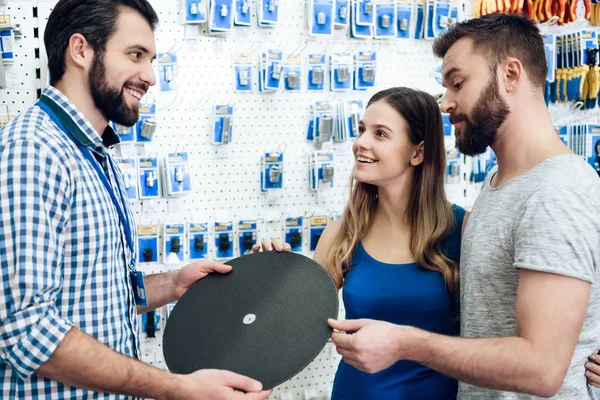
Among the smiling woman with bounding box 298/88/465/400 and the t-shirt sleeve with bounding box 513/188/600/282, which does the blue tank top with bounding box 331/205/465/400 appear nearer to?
the smiling woman with bounding box 298/88/465/400

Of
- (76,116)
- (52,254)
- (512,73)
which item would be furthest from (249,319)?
(512,73)

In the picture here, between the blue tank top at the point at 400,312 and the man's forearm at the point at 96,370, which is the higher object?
the man's forearm at the point at 96,370

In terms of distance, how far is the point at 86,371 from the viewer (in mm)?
1216

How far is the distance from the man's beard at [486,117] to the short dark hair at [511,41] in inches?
3.0

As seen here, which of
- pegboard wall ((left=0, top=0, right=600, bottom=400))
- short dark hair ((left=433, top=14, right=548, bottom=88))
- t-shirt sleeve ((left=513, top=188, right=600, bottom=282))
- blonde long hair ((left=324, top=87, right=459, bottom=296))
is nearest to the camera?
t-shirt sleeve ((left=513, top=188, right=600, bottom=282))

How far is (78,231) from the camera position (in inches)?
51.9

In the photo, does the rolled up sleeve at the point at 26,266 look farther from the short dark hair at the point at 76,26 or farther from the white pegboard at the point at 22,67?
the white pegboard at the point at 22,67

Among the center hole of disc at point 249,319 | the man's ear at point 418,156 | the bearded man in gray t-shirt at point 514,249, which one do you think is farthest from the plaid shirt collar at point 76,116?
the man's ear at point 418,156

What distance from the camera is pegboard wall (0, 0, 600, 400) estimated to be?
8.90 feet

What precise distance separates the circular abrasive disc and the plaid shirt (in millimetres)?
177

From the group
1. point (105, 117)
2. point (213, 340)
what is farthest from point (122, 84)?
point (213, 340)

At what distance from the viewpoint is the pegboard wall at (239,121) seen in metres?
2.71

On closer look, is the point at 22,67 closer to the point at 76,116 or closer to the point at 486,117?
the point at 76,116

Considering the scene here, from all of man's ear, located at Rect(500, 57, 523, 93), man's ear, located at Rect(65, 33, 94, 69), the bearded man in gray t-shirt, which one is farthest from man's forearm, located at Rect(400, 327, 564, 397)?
man's ear, located at Rect(65, 33, 94, 69)
